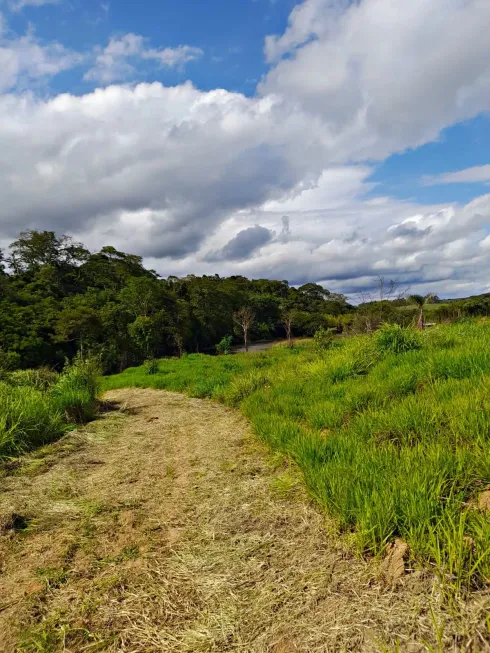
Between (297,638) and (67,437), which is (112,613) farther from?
(67,437)

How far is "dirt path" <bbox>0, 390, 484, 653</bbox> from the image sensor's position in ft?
7.12

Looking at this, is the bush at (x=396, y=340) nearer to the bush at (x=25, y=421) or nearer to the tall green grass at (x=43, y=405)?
the tall green grass at (x=43, y=405)

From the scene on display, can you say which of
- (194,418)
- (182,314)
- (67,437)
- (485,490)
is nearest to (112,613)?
(485,490)

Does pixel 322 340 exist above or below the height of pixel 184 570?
above

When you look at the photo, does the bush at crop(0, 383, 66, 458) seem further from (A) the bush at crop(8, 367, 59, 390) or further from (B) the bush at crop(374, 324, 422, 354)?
(B) the bush at crop(374, 324, 422, 354)

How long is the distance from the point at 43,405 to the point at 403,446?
6.77m

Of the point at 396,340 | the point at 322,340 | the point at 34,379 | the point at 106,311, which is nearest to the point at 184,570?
the point at 396,340

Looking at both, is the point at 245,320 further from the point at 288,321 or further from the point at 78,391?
the point at 78,391

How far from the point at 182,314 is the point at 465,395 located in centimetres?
4986

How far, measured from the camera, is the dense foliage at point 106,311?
39.5 meters

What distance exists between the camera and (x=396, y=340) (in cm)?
941

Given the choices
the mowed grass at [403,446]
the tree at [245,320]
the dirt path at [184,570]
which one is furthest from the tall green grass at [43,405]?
the tree at [245,320]

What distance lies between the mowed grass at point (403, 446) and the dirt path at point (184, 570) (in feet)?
0.96

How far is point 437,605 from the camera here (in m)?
2.06
